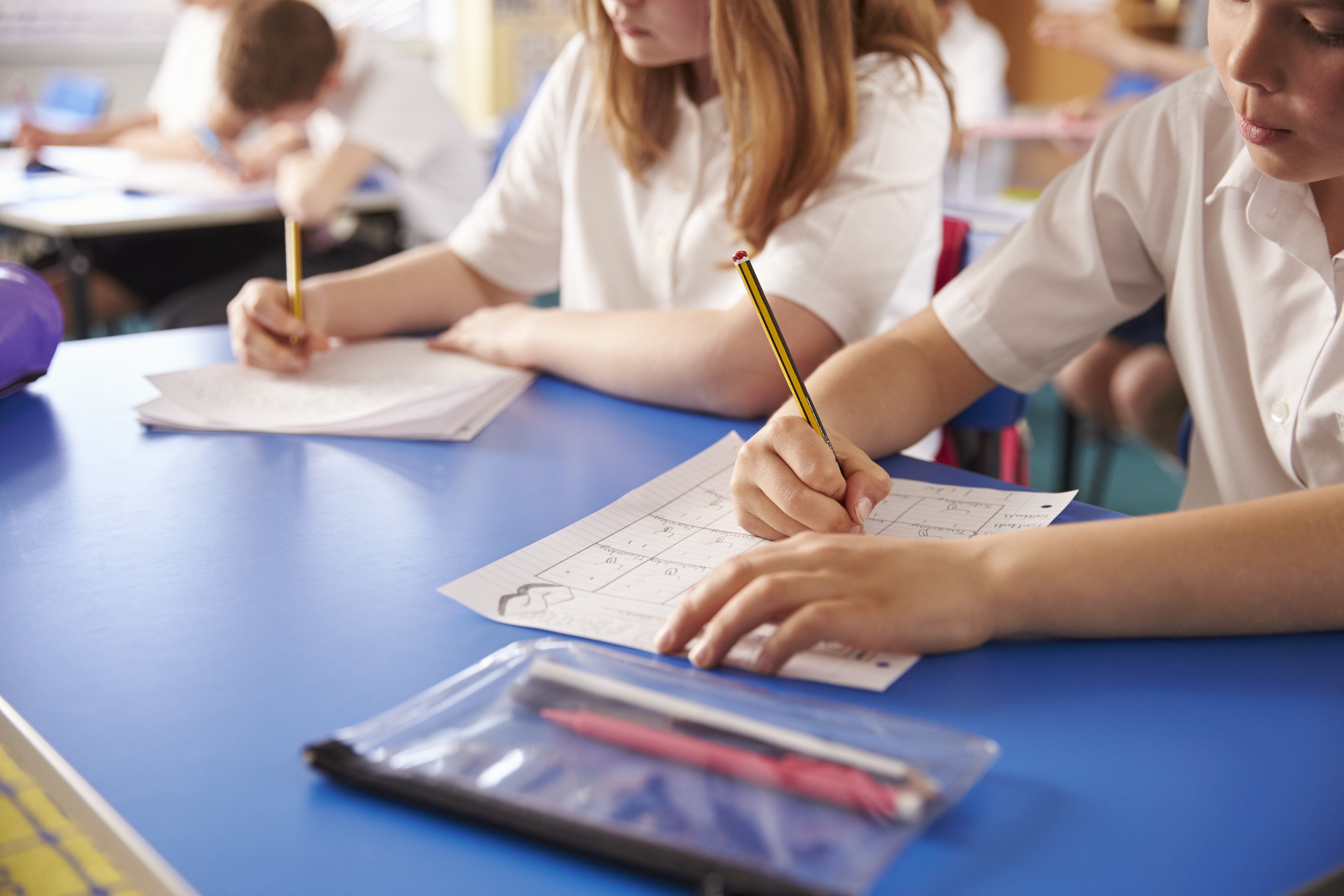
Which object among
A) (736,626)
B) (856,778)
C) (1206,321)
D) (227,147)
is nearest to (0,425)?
(736,626)

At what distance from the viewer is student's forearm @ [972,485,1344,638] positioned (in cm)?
59

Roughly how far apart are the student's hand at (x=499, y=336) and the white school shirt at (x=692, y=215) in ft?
0.53

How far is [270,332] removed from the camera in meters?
1.14

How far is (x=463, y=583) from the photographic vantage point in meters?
0.66

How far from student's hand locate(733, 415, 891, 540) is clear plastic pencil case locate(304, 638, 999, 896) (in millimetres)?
199

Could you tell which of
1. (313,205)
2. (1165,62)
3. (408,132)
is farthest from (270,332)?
(1165,62)

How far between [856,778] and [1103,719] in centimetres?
16

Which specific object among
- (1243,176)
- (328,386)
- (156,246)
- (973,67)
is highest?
(973,67)

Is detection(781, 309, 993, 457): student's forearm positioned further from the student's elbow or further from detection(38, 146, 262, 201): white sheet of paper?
detection(38, 146, 262, 201): white sheet of paper

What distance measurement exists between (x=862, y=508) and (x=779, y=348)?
0.11 m

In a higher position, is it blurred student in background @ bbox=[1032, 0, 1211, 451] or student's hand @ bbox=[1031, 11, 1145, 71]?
student's hand @ bbox=[1031, 11, 1145, 71]

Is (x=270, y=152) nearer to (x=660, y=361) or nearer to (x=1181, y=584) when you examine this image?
(x=660, y=361)

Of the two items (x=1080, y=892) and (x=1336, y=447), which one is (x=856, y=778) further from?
(x=1336, y=447)

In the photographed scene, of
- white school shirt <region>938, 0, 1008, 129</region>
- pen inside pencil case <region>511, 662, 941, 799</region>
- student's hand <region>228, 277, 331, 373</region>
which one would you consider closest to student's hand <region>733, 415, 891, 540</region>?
pen inside pencil case <region>511, 662, 941, 799</region>
